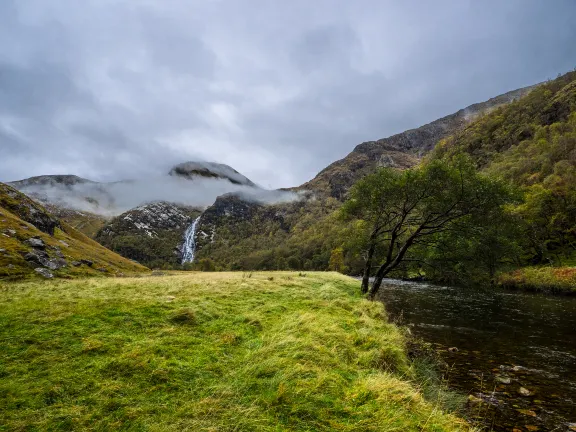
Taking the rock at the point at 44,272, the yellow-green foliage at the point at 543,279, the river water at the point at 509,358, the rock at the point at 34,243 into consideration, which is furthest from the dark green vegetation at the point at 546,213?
the rock at the point at 34,243

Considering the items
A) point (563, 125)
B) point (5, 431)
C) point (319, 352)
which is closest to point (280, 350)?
point (319, 352)

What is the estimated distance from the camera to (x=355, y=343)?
39.5 ft

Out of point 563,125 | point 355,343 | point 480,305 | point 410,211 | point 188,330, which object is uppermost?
point 563,125

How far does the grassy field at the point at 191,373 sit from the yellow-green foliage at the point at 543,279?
44.0 meters

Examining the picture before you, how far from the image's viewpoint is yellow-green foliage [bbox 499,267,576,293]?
1647 inches

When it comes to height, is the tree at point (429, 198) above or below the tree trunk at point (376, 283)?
above

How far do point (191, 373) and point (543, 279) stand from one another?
56.5 m

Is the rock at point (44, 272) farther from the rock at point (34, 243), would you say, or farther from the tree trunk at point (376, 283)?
the tree trunk at point (376, 283)

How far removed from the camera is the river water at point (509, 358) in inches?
372

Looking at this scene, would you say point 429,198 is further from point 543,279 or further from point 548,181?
point 548,181

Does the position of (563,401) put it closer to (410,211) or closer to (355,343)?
(355,343)

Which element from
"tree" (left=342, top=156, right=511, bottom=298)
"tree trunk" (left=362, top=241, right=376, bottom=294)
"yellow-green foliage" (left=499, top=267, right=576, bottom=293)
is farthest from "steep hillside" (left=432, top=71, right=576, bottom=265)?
"tree trunk" (left=362, top=241, right=376, bottom=294)

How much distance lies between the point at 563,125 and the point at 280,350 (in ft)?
580

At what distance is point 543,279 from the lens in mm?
45844
